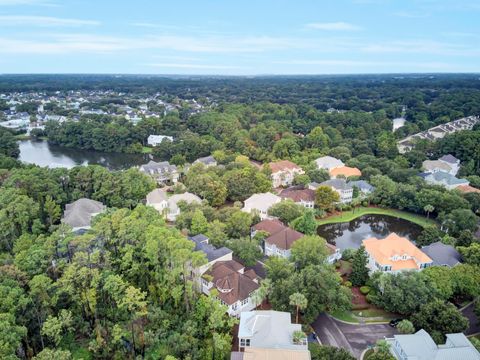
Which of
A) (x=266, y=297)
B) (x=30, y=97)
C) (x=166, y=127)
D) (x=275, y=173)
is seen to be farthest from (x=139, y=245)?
(x=30, y=97)

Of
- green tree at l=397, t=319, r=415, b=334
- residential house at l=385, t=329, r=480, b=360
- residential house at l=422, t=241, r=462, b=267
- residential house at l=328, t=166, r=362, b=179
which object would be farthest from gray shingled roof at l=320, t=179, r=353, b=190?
residential house at l=385, t=329, r=480, b=360

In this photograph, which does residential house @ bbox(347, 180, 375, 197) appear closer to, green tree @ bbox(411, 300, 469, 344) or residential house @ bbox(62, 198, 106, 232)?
green tree @ bbox(411, 300, 469, 344)

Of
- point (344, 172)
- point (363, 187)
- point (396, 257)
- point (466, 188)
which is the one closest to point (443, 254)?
point (396, 257)

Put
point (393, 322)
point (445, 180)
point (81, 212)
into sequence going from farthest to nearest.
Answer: point (445, 180) → point (81, 212) → point (393, 322)

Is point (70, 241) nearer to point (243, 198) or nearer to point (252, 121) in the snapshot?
point (243, 198)

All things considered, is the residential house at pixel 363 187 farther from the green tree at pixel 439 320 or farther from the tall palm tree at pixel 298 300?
the tall palm tree at pixel 298 300

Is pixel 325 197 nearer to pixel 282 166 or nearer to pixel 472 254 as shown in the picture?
pixel 282 166
